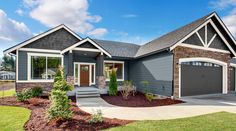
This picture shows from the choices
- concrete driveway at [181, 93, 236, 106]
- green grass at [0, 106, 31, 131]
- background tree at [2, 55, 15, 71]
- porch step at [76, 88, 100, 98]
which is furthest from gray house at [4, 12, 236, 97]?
background tree at [2, 55, 15, 71]

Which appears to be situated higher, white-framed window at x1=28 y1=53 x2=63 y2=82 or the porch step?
white-framed window at x1=28 y1=53 x2=63 y2=82

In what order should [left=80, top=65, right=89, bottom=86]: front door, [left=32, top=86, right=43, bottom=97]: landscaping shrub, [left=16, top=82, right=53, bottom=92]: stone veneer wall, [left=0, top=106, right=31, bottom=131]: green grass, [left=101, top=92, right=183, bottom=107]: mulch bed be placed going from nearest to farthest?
[left=0, top=106, right=31, bottom=131]: green grass, [left=101, top=92, right=183, bottom=107]: mulch bed, [left=32, top=86, right=43, bottom=97]: landscaping shrub, [left=16, top=82, right=53, bottom=92]: stone veneer wall, [left=80, top=65, right=89, bottom=86]: front door

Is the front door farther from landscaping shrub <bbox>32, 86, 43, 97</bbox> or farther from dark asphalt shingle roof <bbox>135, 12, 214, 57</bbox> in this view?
dark asphalt shingle roof <bbox>135, 12, 214, 57</bbox>

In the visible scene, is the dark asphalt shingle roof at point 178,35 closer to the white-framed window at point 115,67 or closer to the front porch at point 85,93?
the white-framed window at point 115,67

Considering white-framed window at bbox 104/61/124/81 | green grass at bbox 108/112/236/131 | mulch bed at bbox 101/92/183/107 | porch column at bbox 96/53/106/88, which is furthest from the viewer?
white-framed window at bbox 104/61/124/81

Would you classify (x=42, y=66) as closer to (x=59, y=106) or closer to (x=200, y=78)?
(x=59, y=106)

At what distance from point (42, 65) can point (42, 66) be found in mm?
83

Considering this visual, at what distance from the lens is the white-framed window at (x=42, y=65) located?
12.8 m

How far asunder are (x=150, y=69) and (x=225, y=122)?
7.94 meters

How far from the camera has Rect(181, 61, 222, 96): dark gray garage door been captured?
39.2 feet

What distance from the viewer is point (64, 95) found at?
606 cm

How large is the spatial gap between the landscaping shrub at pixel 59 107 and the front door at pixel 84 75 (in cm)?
923

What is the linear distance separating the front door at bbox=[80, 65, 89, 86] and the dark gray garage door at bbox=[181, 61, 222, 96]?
860 cm

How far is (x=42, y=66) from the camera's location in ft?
43.2
